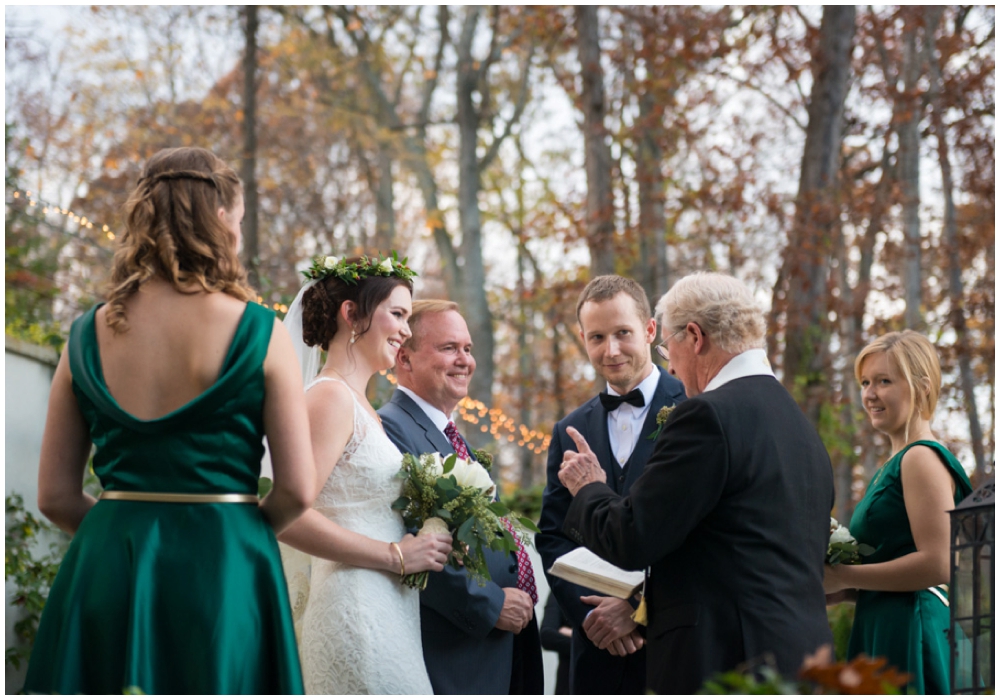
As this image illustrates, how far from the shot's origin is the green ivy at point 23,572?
6.32 m

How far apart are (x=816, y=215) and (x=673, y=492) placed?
7843mm

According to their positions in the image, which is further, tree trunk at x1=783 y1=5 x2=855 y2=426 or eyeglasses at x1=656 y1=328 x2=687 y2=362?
tree trunk at x1=783 y1=5 x2=855 y2=426

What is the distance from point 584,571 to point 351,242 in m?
14.6

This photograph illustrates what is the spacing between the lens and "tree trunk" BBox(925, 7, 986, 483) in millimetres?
12367

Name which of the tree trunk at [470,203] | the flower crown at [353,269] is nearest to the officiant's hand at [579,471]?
the flower crown at [353,269]

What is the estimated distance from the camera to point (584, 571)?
11.2ft

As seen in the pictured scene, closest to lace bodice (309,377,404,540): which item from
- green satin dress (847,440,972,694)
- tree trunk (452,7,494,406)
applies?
green satin dress (847,440,972,694)

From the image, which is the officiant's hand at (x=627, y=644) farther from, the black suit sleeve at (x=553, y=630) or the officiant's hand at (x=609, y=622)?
the black suit sleeve at (x=553, y=630)

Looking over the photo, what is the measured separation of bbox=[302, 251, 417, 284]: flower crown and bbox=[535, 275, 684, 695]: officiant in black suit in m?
1.08

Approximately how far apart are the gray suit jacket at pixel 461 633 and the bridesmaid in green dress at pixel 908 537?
131cm

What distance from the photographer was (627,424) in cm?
420

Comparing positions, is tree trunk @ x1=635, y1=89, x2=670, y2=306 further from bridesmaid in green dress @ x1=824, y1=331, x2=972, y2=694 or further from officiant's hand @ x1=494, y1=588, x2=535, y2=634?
officiant's hand @ x1=494, y1=588, x2=535, y2=634

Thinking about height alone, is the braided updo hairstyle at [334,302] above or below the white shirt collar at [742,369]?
above

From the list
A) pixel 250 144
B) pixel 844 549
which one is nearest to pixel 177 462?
pixel 844 549
